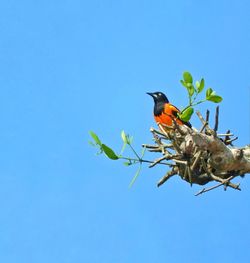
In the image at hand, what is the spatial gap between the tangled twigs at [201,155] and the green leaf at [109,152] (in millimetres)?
426

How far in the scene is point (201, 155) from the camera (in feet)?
23.4

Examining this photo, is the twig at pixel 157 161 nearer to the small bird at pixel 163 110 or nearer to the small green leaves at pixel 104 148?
the small green leaves at pixel 104 148

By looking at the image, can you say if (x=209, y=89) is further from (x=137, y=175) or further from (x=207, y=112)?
(x=137, y=175)

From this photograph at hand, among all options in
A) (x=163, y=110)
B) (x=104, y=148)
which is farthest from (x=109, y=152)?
(x=163, y=110)

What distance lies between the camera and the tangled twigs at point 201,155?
6979 millimetres

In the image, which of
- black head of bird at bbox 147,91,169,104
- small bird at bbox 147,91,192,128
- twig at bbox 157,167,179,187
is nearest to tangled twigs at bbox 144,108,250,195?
twig at bbox 157,167,179,187

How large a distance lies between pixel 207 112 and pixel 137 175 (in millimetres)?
1030

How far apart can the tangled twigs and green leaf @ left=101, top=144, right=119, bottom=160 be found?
0.43 m

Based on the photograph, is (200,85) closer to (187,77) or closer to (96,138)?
(187,77)

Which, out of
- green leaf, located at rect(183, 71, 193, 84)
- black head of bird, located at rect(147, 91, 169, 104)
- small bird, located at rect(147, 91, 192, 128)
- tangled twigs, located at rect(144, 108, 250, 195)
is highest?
black head of bird, located at rect(147, 91, 169, 104)

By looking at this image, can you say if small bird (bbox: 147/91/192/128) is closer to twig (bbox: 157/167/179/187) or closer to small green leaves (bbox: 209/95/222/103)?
twig (bbox: 157/167/179/187)

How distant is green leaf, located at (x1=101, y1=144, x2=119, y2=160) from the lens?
684 centimetres

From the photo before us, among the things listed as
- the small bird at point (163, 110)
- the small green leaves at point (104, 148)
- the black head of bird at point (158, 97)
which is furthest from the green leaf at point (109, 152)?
the black head of bird at point (158, 97)

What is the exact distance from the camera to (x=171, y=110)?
11320mm
